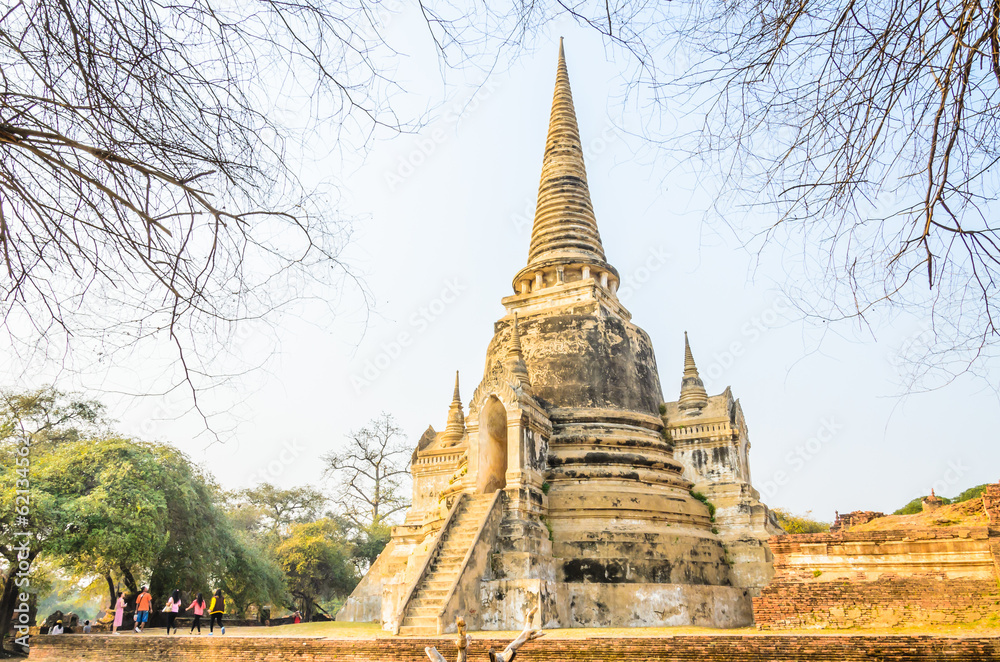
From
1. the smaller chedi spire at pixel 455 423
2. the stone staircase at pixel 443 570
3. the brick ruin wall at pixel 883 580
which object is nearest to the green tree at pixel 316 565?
the smaller chedi spire at pixel 455 423

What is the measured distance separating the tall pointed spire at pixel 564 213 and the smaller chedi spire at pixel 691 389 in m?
3.07

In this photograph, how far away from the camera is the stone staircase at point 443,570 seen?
11859 millimetres

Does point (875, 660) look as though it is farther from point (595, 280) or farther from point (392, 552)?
point (392, 552)

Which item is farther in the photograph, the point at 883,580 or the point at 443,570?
the point at 443,570

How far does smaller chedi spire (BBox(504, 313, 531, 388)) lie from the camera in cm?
1638

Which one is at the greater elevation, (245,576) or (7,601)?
(245,576)

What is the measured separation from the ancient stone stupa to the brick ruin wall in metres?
2.39

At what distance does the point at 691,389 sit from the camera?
1841cm

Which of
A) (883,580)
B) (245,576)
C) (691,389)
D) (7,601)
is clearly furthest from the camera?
(245,576)

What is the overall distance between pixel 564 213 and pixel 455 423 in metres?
6.86

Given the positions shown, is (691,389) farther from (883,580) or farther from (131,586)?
(131,586)

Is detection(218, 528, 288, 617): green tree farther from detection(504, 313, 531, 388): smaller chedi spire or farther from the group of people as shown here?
detection(504, 313, 531, 388): smaller chedi spire

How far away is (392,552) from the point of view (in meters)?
20.0

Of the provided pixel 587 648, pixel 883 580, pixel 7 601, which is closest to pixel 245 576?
pixel 7 601
